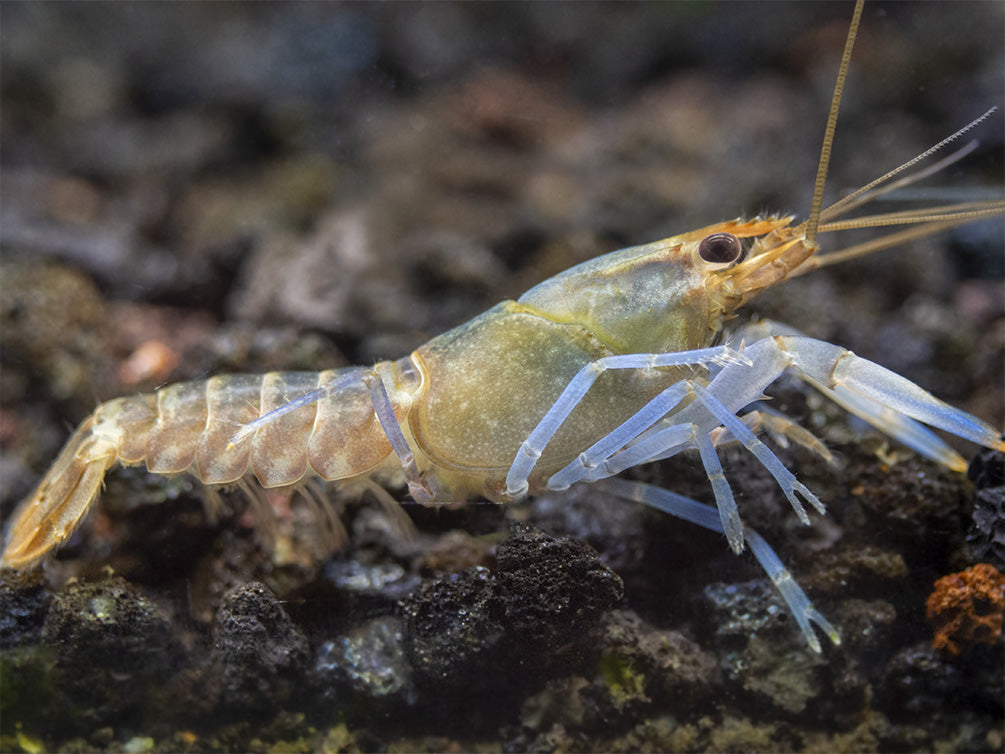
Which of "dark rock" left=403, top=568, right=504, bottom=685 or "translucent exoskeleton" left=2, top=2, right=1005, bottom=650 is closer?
"dark rock" left=403, top=568, right=504, bottom=685

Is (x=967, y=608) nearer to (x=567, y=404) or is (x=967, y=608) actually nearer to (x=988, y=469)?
(x=988, y=469)

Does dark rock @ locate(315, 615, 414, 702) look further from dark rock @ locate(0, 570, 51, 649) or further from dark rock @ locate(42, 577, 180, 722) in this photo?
dark rock @ locate(0, 570, 51, 649)

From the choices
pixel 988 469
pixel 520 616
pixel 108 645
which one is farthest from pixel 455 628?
pixel 988 469

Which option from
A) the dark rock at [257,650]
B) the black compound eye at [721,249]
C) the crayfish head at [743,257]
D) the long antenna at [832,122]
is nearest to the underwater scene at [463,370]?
the dark rock at [257,650]

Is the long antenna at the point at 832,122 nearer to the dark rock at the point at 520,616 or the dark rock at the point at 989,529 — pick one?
the dark rock at the point at 989,529

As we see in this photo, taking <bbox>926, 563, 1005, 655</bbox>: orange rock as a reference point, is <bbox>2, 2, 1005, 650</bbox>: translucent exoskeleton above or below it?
above

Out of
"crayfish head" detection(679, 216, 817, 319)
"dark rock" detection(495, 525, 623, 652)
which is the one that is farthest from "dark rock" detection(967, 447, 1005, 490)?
"dark rock" detection(495, 525, 623, 652)

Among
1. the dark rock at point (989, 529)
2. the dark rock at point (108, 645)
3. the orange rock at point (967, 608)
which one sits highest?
the dark rock at point (989, 529)

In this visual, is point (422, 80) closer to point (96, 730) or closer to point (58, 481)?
point (58, 481)
